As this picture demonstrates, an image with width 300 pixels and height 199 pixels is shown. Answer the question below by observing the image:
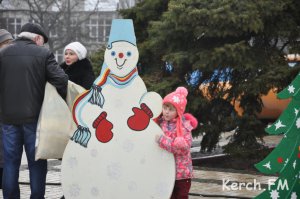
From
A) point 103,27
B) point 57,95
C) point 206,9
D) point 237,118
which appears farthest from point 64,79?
point 103,27

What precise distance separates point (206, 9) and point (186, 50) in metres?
1.09

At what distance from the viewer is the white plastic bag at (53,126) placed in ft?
21.6

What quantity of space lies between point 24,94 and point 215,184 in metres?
3.48

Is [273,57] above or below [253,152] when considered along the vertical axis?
above

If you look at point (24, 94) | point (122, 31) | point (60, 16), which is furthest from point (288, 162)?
point (60, 16)

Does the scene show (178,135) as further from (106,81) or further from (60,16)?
(60,16)

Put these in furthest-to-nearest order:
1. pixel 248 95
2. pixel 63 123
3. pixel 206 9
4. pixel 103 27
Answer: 1. pixel 103 27
2. pixel 248 95
3. pixel 206 9
4. pixel 63 123

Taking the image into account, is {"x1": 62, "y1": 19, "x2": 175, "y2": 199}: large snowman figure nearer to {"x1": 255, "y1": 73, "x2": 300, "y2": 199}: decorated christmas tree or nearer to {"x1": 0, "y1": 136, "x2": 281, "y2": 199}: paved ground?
{"x1": 255, "y1": 73, "x2": 300, "y2": 199}: decorated christmas tree

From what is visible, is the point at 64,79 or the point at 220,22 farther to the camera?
the point at 220,22

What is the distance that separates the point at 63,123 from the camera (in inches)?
265

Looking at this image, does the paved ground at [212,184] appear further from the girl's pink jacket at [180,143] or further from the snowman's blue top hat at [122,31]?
the snowman's blue top hat at [122,31]

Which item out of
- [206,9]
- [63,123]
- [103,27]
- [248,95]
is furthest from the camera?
[103,27]

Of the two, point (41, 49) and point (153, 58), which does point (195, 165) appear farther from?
point (41, 49)

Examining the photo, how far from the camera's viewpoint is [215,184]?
9234 millimetres
